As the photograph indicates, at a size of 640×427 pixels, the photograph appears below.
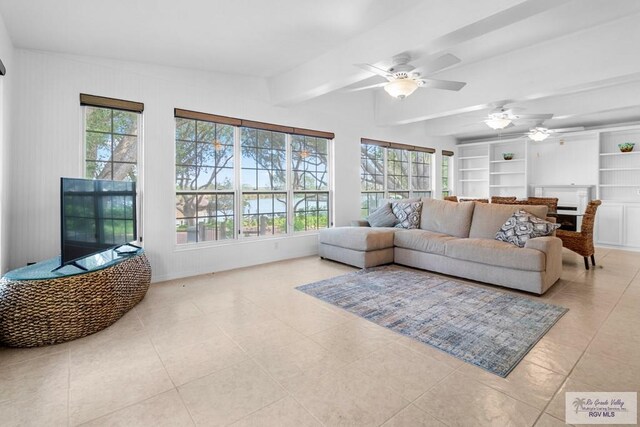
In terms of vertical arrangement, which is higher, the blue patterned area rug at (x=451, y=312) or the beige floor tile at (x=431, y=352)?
the blue patterned area rug at (x=451, y=312)

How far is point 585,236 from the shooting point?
15.1ft

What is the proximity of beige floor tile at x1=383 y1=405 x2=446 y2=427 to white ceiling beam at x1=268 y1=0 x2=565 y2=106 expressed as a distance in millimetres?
2785

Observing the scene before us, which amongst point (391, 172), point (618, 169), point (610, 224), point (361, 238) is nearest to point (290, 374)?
point (361, 238)

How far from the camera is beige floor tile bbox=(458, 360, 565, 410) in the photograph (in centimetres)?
187

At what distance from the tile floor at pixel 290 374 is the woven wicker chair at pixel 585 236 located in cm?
161

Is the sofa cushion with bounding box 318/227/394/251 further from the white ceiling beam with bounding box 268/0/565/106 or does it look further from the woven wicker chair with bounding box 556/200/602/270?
the woven wicker chair with bounding box 556/200/602/270

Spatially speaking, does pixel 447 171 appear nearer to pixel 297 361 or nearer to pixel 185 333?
pixel 297 361

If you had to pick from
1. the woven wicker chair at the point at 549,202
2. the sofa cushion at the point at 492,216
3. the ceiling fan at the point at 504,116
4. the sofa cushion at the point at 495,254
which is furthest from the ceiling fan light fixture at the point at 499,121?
the sofa cushion at the point at 495,254

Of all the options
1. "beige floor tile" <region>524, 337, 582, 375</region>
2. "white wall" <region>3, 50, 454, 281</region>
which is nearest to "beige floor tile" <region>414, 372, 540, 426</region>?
"beige floor tile" <region>524, 337, 582, 375</region>

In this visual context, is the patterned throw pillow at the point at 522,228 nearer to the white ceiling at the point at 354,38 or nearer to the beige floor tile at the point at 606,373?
the white ceiling at the point at 354,38

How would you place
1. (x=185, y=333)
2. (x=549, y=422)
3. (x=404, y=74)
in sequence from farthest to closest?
1. (x=404, y=74)
2. (x=185, y=333)
3. (x=549, y=422)

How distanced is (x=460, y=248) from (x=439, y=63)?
7.62 ft

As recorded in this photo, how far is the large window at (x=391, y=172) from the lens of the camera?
6684 mm

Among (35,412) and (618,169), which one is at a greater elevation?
(618,169)
